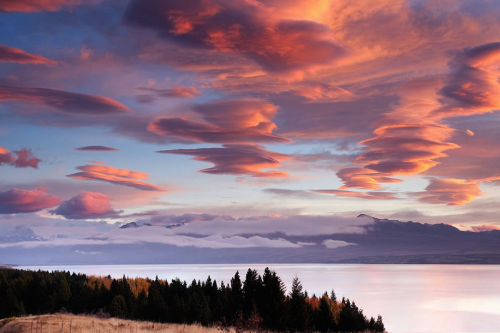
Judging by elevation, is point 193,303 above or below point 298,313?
above

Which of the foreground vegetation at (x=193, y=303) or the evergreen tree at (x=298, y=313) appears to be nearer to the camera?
the foreground vegetation at (x=193, y=303)

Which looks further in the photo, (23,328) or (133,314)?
(133,314)

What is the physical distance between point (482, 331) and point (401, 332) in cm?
3510

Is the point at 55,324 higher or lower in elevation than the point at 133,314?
higher

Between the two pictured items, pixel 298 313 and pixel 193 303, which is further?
pixel 193 303

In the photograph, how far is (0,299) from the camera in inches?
4926

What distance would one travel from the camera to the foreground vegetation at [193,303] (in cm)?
9600

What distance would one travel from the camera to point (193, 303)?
115 meters

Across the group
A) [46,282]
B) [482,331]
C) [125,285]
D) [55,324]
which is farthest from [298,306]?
[482,331]

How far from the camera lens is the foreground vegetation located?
96000 millimetres

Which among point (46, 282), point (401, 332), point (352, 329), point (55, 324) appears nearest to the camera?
point (55, 324)

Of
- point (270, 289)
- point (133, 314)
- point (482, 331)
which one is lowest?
point (482, 331)

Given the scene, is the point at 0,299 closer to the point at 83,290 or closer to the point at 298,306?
the point at 83,290

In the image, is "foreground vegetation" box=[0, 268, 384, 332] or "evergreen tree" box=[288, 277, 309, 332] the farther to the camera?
"evergreen tree" box=[288, 277, 309, 332]
